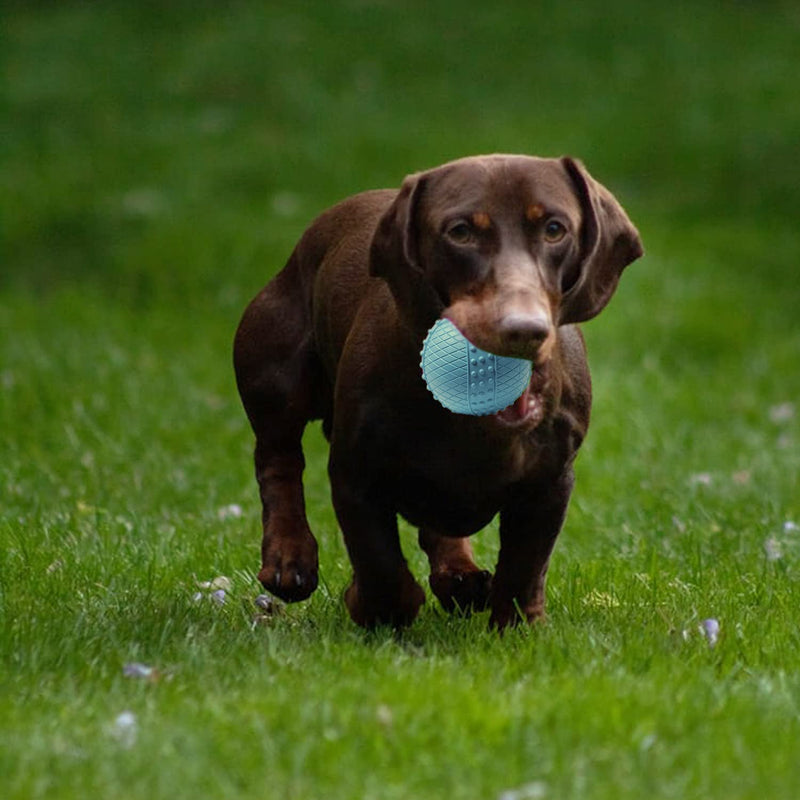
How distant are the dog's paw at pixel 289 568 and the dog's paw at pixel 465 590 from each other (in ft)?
1.21

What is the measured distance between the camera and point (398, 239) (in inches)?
159

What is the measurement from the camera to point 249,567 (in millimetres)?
5176

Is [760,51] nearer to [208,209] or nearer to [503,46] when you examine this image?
[503,46]

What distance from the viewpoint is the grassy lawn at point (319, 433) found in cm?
335

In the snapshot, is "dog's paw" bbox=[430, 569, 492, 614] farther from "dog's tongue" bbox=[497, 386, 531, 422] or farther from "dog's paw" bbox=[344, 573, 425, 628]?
"dog's tongue" bbox=[497, 386, 531, 422]

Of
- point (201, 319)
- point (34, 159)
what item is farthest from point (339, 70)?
point (201, 319)

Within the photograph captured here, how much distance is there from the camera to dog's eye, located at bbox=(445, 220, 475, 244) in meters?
3.89

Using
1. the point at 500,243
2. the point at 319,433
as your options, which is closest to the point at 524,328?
the point at 500,243

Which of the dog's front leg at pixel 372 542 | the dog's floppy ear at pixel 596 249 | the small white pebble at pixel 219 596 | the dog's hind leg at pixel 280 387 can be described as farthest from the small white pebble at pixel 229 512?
the dog's floppy ear at pixel 596 249

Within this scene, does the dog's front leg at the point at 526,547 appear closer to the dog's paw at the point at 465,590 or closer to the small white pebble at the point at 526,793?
the dog's paw at the point at 465,590

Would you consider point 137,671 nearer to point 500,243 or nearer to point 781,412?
point 500,243

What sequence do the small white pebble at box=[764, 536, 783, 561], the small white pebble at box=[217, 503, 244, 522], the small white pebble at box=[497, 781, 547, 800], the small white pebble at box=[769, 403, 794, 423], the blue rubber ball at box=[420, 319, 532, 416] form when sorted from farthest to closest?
the small white pebble at box=[769, 403, 794, 423]
the small white pebble at box=[217, 503, 244, 522]
the small white pebble at box=[764, 536, 783, 561]
the blue rubber ball at box=[420, 319, 532, 416]
the small white pebble at box=[497, 781, 547, 800]

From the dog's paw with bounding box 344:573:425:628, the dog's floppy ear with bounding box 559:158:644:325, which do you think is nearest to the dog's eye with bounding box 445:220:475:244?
the dog's floppy ear with bounding box 559:158:644:325

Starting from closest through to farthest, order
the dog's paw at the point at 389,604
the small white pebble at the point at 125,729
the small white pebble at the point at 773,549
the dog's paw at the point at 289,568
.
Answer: the small white pebble at the point at 125,729, the dog's paw at the point at 389,604, the dog's paw at the point at 289,568, the small white pebble at the point at 773,549
